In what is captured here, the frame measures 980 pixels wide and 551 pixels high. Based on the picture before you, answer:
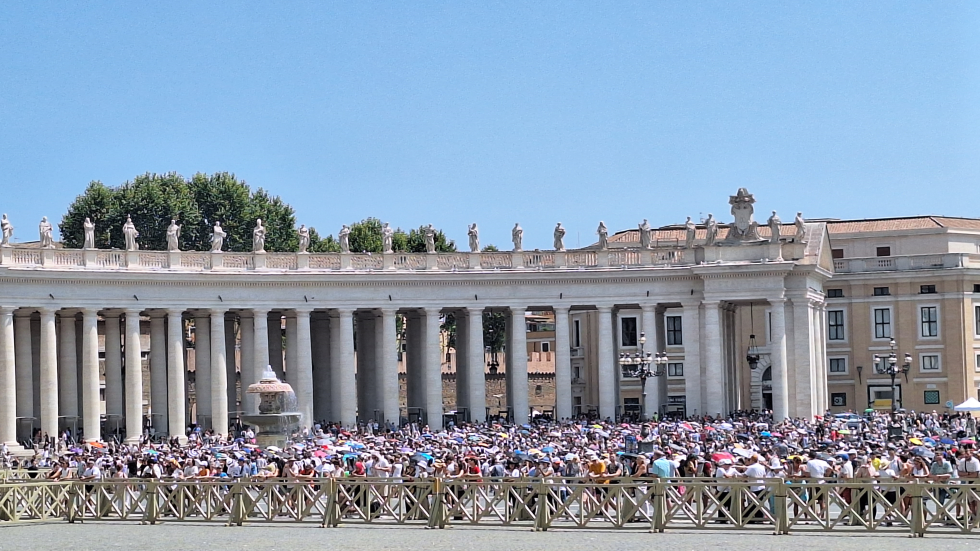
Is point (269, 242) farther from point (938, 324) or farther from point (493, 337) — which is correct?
point (938, 324)

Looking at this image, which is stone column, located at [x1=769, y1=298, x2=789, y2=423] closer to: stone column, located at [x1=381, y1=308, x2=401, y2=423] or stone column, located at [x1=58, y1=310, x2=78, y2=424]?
stone column, located at [x1=381, y1=308, x2=401, y2=423]

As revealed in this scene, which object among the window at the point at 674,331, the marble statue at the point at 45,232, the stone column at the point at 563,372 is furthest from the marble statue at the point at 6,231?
the window at the point at 674,331

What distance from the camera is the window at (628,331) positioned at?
360ft

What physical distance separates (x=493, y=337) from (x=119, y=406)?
55.8m

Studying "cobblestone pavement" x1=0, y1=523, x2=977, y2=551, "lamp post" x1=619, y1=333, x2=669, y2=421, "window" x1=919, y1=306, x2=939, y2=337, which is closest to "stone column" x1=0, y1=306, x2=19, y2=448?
"lamp post" x1=619, y1=333, x2=669, y2=421

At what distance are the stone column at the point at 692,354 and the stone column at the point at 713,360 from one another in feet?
2.75

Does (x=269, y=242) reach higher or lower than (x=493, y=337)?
higher

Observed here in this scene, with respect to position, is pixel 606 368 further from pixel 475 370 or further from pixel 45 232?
pixel 45 232

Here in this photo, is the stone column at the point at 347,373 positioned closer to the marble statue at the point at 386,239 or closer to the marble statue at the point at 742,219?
the marble statue at the point at 386,239

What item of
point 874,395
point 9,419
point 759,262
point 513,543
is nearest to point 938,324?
point 874,395

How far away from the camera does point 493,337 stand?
13175 cm

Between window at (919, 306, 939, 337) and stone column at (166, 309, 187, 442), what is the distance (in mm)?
50890

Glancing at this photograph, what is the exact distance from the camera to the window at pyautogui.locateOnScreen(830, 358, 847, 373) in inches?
4087

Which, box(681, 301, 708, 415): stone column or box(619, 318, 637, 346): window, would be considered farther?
box(619, 318, 637, 346): window
